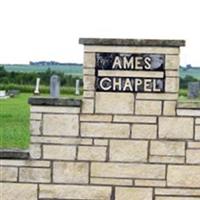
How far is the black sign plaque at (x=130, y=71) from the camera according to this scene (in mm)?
7055

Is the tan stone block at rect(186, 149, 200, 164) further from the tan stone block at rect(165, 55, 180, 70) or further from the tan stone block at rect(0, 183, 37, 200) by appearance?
the tan stone block at rect(0, 183, 37, 200)

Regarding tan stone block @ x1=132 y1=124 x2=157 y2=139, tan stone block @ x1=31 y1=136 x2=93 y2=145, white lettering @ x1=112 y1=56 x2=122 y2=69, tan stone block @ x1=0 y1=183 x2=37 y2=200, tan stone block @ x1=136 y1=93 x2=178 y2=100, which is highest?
white lettering @ x1=112 y1=56 x2=122 y2=69

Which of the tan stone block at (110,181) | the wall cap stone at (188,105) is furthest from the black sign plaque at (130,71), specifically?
the tan stone block at (110,181)

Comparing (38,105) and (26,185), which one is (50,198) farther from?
(38,105)

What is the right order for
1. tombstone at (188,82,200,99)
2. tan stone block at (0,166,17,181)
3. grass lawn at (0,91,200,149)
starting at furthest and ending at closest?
grass lawn at (0,91,200,149)
tombstone at (188,82,200,99)
tan stone block at (0,166,17,181)

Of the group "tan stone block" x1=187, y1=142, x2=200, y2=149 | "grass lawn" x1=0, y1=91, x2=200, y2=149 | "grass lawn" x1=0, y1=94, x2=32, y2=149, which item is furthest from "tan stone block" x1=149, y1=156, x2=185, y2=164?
"grass lawn" x1=0, y1=94, x2=32, y2=149

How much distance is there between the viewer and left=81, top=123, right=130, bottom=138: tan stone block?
707 cm

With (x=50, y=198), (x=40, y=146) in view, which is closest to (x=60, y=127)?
(x=40, y=146)

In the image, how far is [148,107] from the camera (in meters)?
7.06

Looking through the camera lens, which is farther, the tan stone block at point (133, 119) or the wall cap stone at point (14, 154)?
the wall cap stone at point (14, 154)

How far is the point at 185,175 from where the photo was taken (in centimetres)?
708

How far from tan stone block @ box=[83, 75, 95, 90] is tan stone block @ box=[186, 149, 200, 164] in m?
1.12

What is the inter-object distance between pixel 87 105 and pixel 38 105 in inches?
18.8

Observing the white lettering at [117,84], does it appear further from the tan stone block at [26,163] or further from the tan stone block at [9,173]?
the tan stone block at [9,173]
